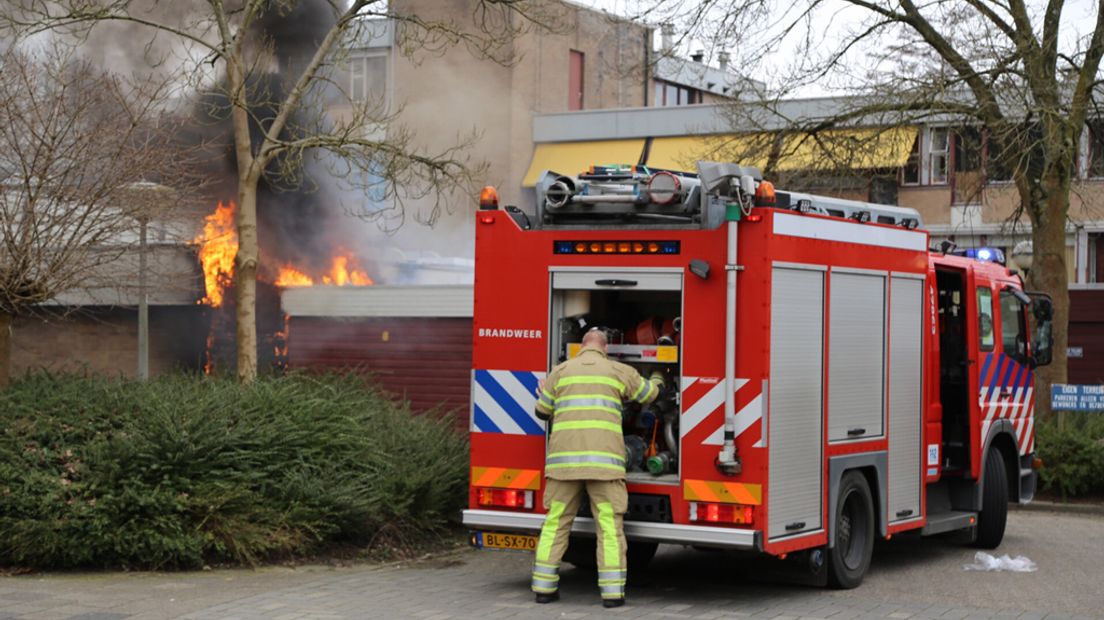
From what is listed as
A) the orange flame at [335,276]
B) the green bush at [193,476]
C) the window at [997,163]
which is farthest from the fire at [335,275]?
the green bush at [193,476]

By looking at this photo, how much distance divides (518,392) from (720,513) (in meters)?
1.60

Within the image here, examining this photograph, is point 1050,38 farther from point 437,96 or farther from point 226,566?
point 226,566


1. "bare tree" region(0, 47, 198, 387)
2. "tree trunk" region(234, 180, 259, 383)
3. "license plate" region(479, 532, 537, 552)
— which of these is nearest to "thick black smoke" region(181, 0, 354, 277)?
"tree trunk" region(234, 180, 259, 383)

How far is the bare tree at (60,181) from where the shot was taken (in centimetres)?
1116

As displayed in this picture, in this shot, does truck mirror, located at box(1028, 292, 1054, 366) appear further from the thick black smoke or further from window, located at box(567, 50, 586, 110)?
window, located at box(567, 50, 586, 110)

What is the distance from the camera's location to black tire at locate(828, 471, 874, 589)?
30.8 ft

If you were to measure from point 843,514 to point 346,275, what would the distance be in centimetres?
1316

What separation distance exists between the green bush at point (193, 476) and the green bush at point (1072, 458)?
732cm

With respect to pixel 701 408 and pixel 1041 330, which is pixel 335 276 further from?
→ pixel 701 408

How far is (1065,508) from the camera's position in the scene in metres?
15.1

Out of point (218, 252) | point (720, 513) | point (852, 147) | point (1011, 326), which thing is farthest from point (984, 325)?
point (218, 252)

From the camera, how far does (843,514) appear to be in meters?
9.60

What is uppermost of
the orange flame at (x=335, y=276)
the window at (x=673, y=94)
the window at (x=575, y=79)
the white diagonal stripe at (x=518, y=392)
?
the window at (x=673, y=94)

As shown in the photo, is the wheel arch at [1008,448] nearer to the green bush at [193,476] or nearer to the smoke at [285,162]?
the green bush at [193,476]
